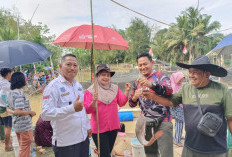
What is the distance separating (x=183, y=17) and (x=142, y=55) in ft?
112

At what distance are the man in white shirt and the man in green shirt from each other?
45.6 inches

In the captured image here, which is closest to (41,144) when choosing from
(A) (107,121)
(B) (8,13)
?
(A) (107,121)

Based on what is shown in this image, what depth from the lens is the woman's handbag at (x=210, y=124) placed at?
1484 millimetres

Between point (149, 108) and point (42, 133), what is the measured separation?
2.95 m

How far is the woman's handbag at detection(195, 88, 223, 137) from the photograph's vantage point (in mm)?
1484

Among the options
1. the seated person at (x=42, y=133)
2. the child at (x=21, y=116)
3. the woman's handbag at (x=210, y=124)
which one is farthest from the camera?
the seated person at (x=42, y=133)

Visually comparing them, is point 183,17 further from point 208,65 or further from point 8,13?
point 208,65

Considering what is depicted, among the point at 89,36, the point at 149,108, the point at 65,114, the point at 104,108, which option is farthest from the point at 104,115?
the point at 89,36

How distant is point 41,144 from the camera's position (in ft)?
12.7

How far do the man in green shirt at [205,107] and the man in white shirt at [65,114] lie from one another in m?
1.16

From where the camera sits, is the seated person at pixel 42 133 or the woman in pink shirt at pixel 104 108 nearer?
the woman in pink shirt at pixel 104 108

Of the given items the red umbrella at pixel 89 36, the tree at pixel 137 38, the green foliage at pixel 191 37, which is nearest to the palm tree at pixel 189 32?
the green foliage at pixel 191 37

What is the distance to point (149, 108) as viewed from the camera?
206 cm

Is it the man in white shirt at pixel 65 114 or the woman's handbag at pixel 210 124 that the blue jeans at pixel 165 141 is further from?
the man in white shirt at pixel 65 114
